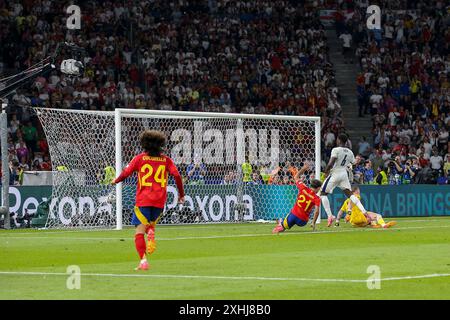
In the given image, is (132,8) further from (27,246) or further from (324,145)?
(27,246)

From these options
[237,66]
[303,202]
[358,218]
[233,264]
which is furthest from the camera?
[237,66]

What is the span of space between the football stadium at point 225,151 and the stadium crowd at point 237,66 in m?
0.09

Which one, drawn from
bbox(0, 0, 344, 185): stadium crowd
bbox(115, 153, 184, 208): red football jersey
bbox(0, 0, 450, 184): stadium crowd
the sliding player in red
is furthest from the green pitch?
bbox(0, 0, 344, 185): stadium crowd

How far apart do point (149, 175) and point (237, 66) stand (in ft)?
102

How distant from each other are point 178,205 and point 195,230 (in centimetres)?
413

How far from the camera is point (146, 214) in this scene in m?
15.9

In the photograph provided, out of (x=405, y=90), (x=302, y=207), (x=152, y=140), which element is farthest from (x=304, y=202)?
(x=405, y=90)

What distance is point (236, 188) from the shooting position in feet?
107

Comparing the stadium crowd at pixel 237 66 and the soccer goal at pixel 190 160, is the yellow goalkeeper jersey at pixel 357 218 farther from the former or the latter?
the stadium crowd at pixel 237 66

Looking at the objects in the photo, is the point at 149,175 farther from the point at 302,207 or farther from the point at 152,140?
the point at 302,207

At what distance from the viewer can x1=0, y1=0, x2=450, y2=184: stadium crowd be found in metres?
41.7

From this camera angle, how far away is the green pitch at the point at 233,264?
42.1 feet

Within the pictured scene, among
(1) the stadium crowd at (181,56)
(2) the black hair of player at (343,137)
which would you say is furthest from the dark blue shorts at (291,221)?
(1) the stadium crowd at (181,56)

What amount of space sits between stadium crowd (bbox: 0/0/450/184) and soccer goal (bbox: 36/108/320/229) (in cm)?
542
